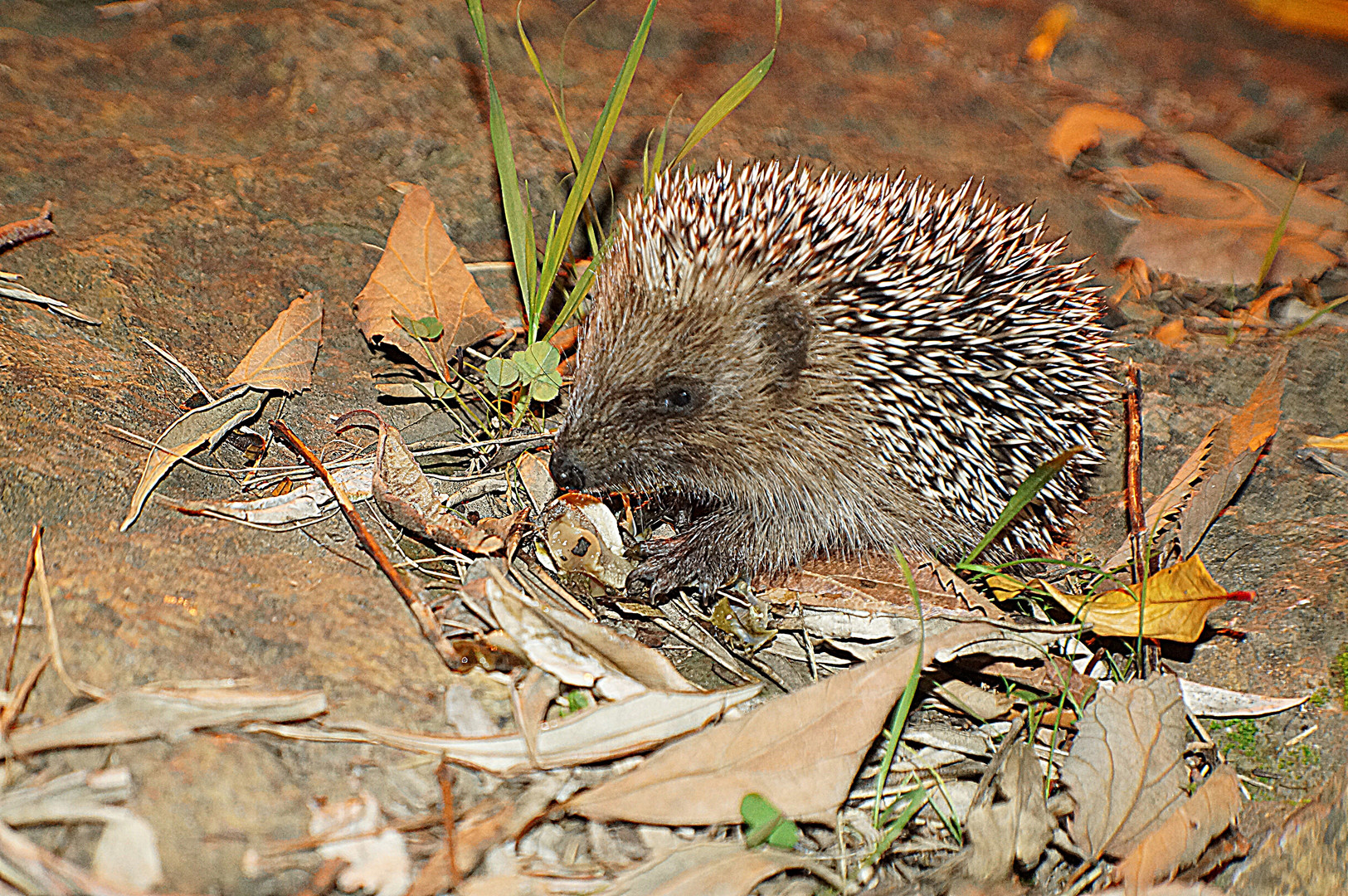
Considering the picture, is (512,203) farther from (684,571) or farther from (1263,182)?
(1263,182)

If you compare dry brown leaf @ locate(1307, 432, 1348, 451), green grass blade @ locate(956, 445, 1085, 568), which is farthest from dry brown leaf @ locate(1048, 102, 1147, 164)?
green grass blade @ locate(956, 445, 1085, 568)

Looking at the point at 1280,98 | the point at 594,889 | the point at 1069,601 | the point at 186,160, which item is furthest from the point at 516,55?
the point at 1280,98

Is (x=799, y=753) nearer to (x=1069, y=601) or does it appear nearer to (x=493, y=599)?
(x=493, y=599)

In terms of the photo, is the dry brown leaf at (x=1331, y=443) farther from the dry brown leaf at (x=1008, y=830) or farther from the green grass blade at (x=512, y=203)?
the green grass blade at (x=512, y=203)

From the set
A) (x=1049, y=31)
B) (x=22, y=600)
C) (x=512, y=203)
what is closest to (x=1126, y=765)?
(x=512, y=203)

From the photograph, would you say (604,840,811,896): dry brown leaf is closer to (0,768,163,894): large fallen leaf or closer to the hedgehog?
(0,768,163,894): large fallen leaf

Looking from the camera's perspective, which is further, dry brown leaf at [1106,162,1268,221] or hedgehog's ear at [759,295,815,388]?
dry brown leaf at [1106,162,1268,221]
